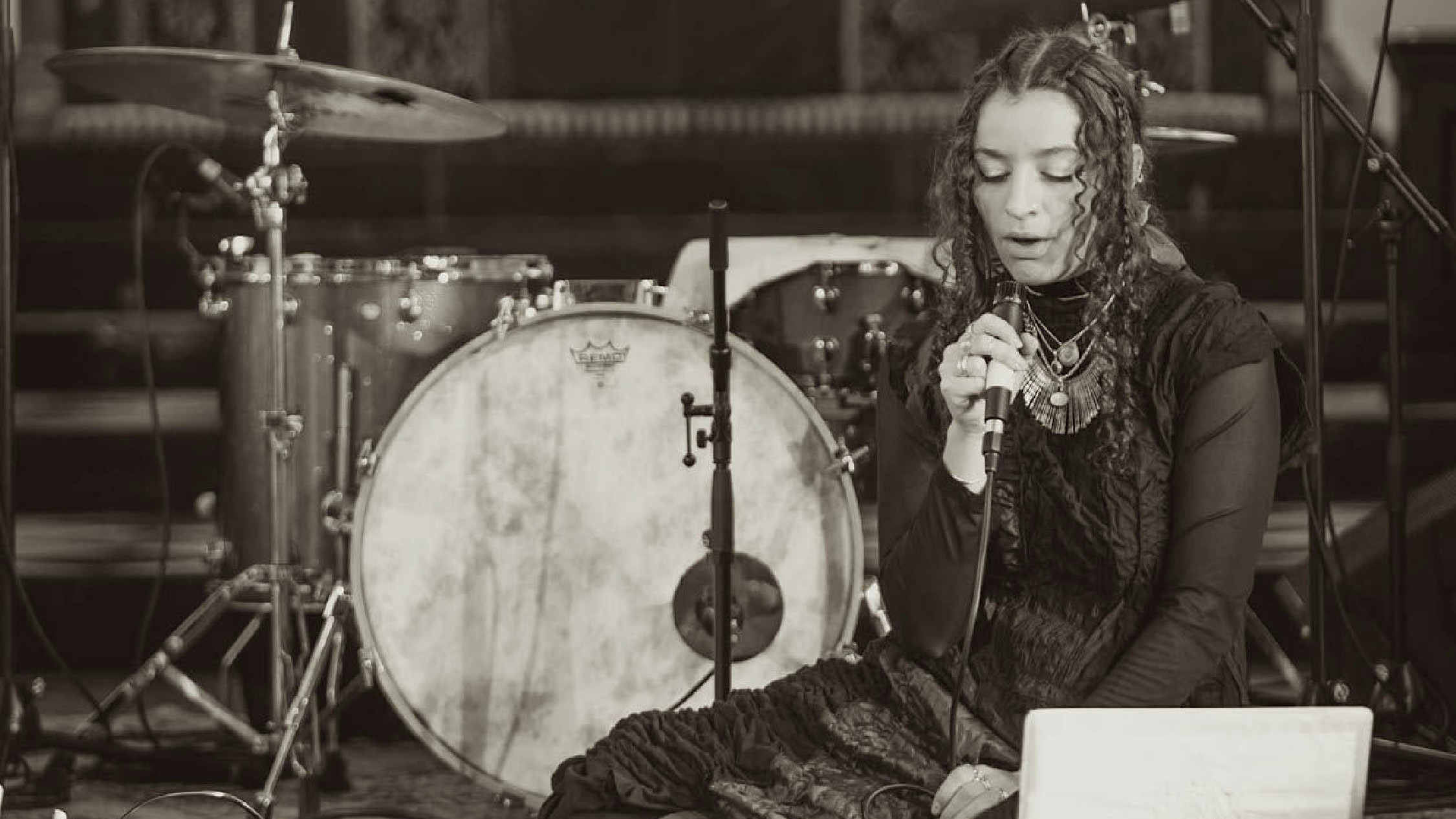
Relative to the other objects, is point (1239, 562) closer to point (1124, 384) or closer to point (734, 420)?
point (1124, 384)

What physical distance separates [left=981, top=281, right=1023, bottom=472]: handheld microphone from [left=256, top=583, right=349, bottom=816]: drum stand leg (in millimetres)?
1694

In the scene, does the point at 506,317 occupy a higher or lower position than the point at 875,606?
higher

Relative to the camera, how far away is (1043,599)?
2.16m

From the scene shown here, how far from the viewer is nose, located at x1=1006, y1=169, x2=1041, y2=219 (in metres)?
2.04

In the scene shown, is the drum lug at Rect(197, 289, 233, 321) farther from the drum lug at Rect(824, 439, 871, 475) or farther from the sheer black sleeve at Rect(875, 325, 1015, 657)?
the sheer black sleeve at Rect(875, 325, 1015, 657)

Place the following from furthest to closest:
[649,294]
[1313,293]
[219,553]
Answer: [219,553]
[649,294]
[1313,293]

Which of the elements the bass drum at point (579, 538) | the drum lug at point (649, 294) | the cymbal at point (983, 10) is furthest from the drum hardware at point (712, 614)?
the cymbal at point (983, 10)

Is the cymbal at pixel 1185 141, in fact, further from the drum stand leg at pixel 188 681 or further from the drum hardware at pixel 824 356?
the drum stand leg at pixel 188 681

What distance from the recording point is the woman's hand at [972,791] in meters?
1.84

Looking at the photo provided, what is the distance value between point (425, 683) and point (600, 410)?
586 millimetres

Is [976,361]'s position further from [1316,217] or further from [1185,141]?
[1185,141]

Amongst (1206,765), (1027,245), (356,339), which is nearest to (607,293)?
(356,339)

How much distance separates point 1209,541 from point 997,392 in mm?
368

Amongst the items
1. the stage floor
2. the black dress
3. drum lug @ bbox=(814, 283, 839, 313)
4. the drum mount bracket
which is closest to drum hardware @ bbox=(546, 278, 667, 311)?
the drum mount bracket
